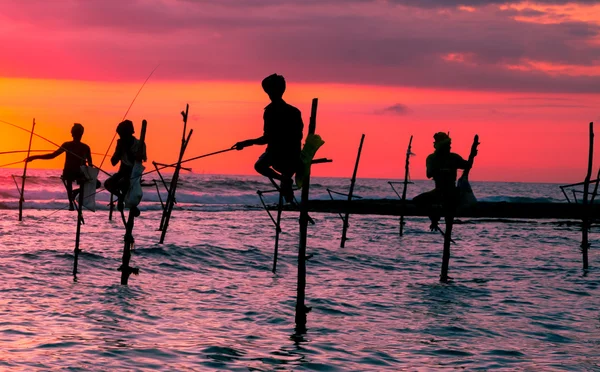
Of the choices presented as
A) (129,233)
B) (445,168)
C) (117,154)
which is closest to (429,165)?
(445,168)

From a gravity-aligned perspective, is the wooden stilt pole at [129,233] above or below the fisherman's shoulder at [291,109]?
below

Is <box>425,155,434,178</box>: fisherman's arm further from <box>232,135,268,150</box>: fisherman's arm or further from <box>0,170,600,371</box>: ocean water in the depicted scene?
<box>232,135,268,150</box>: fisherman's arm

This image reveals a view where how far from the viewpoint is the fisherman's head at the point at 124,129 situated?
13.3 metres

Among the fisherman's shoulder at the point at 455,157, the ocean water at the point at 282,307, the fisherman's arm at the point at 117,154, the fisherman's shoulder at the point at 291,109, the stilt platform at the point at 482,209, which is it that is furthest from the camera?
the stilt platform at the point at 482,209

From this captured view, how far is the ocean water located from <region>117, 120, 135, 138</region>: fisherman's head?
2743 millimetres

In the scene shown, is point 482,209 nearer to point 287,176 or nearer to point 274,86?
point 287,176

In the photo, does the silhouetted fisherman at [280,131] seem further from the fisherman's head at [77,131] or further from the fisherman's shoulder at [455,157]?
the fisherman's head at [77,131]

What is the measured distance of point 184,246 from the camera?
21312 millimetres

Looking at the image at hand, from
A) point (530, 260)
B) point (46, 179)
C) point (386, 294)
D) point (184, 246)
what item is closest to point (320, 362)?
point (386, 294)

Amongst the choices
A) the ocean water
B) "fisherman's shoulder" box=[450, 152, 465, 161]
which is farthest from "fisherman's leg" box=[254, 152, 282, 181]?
"fisherman's shoulder" box=[450, 152, 465, 161]

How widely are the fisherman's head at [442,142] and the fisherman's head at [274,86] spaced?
6984 mm

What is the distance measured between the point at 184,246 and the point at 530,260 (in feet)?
31.7

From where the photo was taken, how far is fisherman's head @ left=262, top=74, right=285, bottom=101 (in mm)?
10336

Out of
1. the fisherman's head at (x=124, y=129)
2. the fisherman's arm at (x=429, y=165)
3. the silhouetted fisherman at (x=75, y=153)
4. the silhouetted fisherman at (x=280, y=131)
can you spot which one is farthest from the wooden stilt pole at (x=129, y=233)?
the fisherman's arm at (x=429, y=165)
